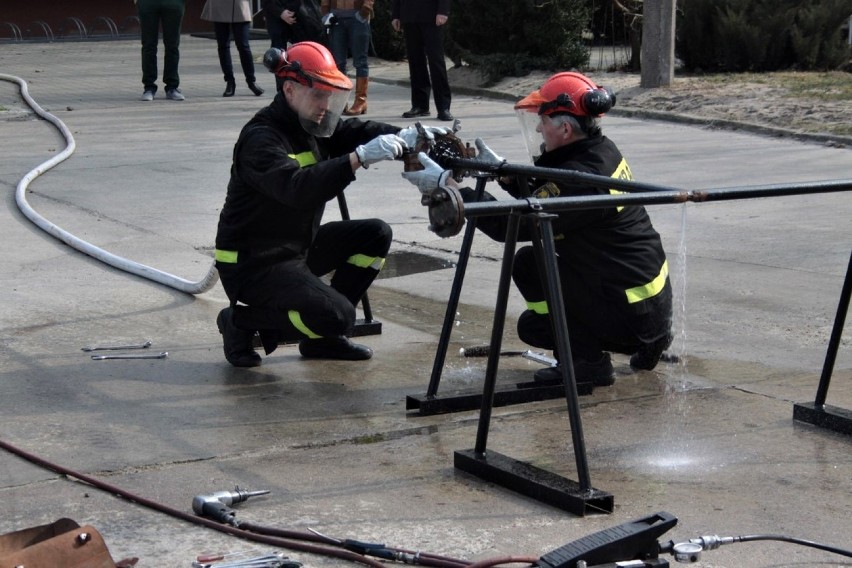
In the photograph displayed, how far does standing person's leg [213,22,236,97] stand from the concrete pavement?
5483 millimetres

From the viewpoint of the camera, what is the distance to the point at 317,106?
5.16 meters

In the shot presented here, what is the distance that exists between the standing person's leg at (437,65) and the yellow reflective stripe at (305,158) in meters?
7.38

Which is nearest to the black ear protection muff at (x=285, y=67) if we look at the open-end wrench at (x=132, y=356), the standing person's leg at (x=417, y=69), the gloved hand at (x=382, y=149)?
the gloved hand at (x=382, y=149)

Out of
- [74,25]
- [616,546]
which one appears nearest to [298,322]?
[616,546]

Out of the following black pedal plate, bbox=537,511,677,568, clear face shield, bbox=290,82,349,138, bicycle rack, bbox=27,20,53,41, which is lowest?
black pedal plate, bbox=537,511,677,568

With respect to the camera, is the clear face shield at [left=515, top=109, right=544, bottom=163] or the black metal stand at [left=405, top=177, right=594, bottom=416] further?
the clear face shield at [left=515, top=109, right=544, bottom=163]

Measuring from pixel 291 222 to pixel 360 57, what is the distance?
7.86 metres

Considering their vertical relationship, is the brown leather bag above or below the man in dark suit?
below

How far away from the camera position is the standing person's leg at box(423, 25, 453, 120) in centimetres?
1259

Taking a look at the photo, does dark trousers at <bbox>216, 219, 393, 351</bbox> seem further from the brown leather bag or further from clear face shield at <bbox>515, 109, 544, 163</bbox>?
the brown leather bag

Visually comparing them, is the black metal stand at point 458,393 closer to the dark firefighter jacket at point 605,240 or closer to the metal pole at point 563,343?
the dark firefighter jacket at point 605,240

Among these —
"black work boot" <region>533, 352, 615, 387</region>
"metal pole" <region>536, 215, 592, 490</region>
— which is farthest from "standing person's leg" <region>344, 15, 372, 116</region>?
"metal pole" <region>536, 215, 592, 490</region>

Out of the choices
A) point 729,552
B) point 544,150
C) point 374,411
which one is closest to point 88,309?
point 374,411

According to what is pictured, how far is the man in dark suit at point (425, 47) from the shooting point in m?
12.5
